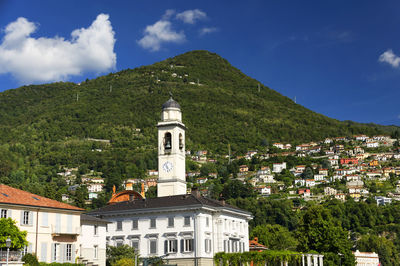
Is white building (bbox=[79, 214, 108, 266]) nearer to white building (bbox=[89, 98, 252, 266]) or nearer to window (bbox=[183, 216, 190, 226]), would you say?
white building (bbox=[89, 98, 252, 266])

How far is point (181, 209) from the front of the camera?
69875mm

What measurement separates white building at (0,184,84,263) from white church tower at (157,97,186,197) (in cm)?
2790

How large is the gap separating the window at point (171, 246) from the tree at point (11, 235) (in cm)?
2573

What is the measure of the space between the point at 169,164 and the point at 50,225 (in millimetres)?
32605

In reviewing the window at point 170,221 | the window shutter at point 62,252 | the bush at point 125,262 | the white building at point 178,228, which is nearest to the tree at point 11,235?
the window shutter at point 62,252

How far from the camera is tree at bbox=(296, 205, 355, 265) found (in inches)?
3391

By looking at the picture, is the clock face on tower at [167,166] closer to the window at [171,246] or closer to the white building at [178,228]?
the white building at [178,228]

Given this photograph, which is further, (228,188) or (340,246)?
(228,188)

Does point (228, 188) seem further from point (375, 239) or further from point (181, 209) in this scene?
point (181, 209)

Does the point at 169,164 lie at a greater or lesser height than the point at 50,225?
greater

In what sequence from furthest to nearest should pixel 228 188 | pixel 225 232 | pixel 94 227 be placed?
1. pixel 228 188
2. pixel 225 232
3. pixel 94 227

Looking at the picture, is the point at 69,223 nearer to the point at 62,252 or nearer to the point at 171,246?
the point at 62,252

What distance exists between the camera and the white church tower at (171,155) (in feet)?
273

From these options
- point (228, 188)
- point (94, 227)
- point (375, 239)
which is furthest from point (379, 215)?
point (94, 227)
